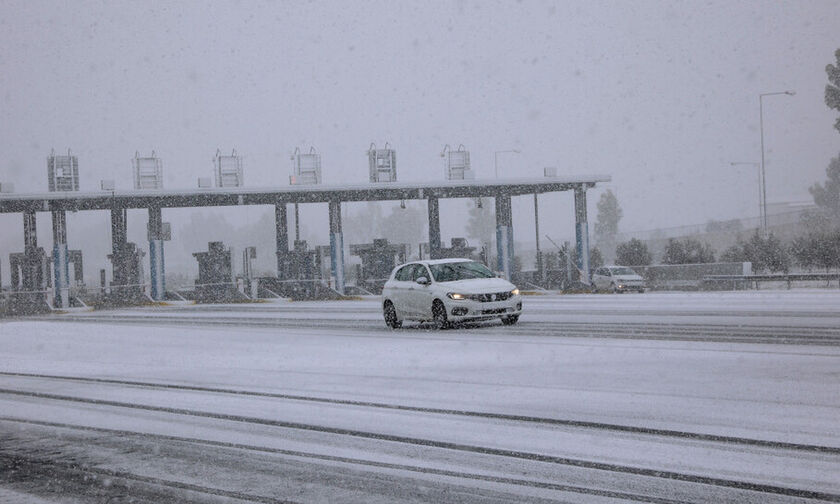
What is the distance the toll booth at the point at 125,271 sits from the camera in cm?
5384

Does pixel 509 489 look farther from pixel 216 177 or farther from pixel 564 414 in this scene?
pixel 216 177

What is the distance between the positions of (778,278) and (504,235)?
15260 millimetres

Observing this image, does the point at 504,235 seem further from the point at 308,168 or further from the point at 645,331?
the point at 645,331

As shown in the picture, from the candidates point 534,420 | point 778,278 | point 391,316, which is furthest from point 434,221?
point 534,420

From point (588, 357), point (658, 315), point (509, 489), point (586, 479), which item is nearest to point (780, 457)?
point (586, 479)

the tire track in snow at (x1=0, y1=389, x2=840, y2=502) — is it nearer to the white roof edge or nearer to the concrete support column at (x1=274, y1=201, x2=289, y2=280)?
the white roof edge

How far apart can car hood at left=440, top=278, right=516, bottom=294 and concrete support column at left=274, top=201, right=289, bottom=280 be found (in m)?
33.5

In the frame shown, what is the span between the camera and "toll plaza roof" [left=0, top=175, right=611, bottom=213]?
5041 cm

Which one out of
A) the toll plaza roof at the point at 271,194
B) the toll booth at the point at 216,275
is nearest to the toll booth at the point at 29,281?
the toll plaza roof at the point at 271,194

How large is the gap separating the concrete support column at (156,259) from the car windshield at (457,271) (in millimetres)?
32258

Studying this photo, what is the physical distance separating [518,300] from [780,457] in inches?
599

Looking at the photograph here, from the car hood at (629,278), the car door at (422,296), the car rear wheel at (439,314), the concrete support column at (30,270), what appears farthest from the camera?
the concrete support column at (30,270)

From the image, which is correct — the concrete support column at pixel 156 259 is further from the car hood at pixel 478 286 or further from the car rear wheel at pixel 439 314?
the car hood at pixel 478 286

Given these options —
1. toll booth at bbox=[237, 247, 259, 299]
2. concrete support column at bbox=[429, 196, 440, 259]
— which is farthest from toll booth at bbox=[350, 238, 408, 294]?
toll booth at bbox=[237, 247, 259, 299]
